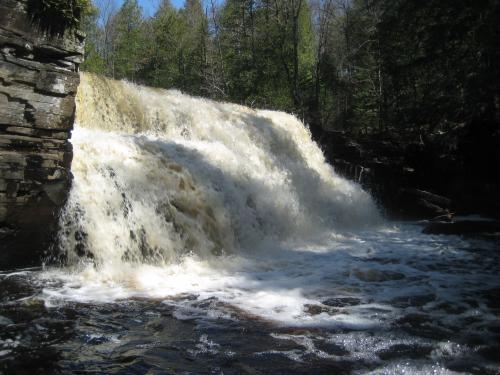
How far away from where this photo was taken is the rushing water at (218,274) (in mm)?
3943

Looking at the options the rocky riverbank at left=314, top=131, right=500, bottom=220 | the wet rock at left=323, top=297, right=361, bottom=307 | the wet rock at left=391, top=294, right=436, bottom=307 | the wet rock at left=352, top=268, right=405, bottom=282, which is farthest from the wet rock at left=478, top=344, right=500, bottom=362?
the rocky riverbank at left=314, top=131, right=500, bottom=220

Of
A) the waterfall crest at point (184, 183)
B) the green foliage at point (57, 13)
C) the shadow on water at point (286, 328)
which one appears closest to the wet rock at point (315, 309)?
the shadow on water at point (286, 328)

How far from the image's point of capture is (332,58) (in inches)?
1088

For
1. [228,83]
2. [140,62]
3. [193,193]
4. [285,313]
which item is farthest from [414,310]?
[140,62]

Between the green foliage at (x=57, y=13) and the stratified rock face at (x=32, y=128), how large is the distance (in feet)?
0.35

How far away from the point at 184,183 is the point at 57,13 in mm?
3418

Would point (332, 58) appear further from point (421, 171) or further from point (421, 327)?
point (421, 327)

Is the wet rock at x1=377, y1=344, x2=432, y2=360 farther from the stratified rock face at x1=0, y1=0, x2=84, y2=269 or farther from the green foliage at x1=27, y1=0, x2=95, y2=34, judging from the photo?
the green foliage at x1=27, y1=0, x2=95, y2=34

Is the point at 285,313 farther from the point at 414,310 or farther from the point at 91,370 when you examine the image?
the point at 91,370

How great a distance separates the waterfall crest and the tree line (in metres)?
→ 3.87

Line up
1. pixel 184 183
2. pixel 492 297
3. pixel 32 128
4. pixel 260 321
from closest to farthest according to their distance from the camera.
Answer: pixel 260 321 → pixel 492 297 → pixel 32 128 → pixel 184 183

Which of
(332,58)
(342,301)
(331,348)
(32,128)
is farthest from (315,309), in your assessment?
(332,58)

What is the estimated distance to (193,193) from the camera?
27.6ft

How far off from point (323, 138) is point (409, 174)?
3.21m
